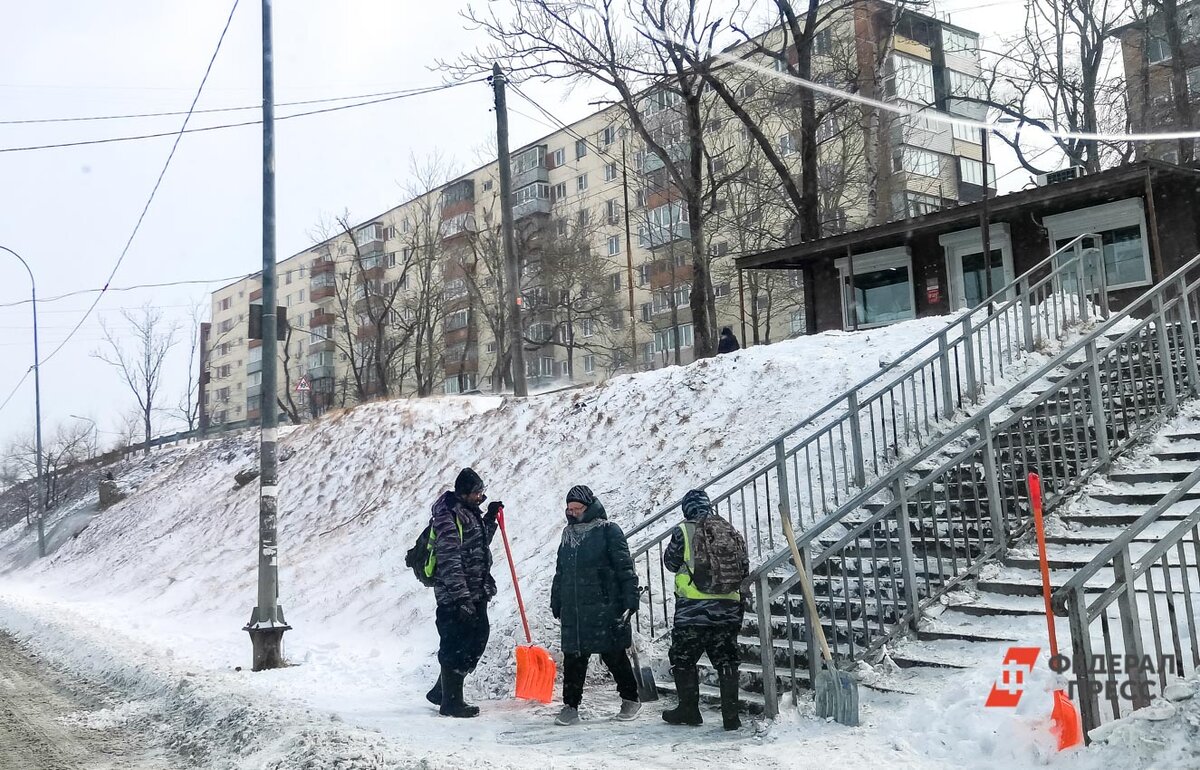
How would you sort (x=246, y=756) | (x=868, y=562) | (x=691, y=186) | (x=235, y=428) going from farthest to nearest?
(x=235, y=428), (x=691, y=186), (x=868, y=562), (x=246, y=756)

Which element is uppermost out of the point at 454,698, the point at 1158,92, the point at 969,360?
the point at 1158,92

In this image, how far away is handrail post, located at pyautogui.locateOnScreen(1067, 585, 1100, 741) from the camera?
462 cm

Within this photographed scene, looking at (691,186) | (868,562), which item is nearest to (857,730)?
(868,562)

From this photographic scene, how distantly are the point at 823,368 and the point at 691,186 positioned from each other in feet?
41.1

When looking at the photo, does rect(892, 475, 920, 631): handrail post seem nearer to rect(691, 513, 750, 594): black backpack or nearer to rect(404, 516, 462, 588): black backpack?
rect(691, 513, 750, 594): black backpack

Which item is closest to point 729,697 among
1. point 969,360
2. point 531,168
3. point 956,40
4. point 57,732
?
point 57,732

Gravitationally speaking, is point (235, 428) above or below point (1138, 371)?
above

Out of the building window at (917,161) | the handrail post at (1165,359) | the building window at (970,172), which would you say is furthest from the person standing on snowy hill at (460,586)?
the building window at (970,172)

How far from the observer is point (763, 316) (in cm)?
4494

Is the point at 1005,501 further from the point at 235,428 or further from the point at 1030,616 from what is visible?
the point at 235,428

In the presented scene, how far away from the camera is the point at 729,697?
20.0 ft

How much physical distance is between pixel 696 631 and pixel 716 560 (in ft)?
1.56

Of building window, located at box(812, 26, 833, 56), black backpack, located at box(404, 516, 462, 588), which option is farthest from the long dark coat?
building window, located at box(812, 26, 833, 56)

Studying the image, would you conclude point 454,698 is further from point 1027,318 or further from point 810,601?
point 1027,318
